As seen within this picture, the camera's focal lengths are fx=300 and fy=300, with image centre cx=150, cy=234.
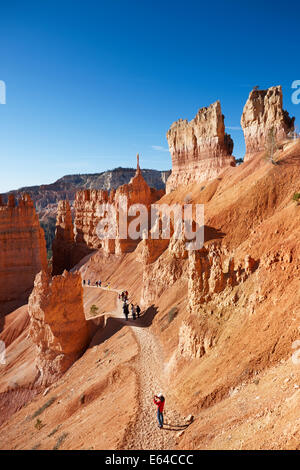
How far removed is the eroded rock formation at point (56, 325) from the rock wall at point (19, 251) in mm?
17634

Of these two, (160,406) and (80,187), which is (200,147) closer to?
(160,406)

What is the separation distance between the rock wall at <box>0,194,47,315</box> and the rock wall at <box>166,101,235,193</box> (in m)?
27.6

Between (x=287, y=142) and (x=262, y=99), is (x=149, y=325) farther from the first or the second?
(x=262, y=99)

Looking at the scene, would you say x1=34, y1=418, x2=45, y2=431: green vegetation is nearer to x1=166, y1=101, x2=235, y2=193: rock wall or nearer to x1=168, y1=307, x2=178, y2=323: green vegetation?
x1=168, y1=307, x2=178, y2=323: green vegetation

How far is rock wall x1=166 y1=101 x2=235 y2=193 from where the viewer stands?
162 ft

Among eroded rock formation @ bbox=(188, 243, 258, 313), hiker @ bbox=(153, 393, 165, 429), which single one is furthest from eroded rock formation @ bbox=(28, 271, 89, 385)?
hiker @ bbox=(153, 393, 165, 429)

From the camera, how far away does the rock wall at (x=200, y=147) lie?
162ft

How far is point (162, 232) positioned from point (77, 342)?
12243 millimetres

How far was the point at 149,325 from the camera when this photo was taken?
2103cm

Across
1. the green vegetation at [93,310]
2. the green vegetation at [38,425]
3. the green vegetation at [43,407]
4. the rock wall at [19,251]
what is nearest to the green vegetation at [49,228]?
the rock wall at [19,251]

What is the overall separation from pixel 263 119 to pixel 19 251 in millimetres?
37468

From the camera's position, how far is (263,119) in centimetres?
4134

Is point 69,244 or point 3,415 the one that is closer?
point 3,415
